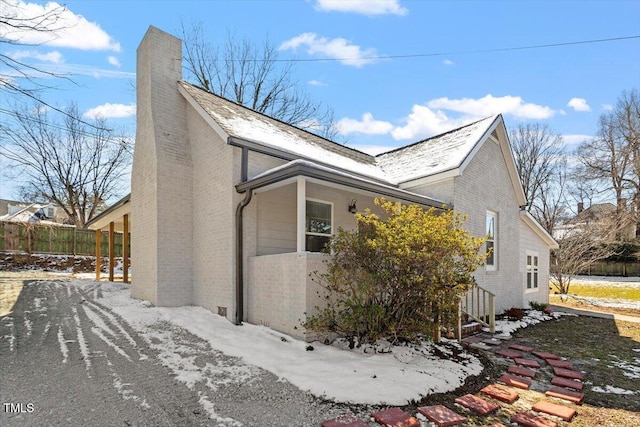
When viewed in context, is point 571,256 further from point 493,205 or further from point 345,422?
point 345,422

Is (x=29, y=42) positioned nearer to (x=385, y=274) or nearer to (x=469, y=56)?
(x=385, y=274)

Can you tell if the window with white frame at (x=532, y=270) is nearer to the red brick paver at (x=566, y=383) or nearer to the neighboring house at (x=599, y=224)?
the neighboring house at (x=599, y=224)

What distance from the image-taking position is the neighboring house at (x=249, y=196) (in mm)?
7020

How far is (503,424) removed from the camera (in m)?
3.99

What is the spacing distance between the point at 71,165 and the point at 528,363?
30933mm

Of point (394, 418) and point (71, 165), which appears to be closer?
point (394, 418)

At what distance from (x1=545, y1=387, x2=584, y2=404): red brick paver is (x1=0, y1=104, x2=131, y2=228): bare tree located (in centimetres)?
2646

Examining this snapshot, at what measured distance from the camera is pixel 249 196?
24.3 ft

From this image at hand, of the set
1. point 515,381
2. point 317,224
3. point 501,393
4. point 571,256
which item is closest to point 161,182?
point 317,224

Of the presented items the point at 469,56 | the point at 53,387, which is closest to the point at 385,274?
the point at 53,387

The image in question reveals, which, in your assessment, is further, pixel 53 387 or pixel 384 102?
pixel 384 102

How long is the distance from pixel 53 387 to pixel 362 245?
4.51 meters

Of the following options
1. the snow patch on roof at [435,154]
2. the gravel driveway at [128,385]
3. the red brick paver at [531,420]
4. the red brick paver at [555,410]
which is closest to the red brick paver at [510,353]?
the red brick paver at [555,410]

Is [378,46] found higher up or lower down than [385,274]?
higher up
